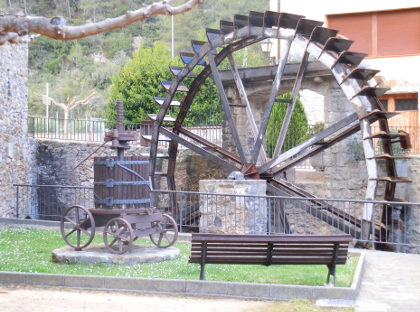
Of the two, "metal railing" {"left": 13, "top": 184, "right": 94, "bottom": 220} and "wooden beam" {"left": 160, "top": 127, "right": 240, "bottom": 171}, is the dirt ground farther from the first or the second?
"metal railing" {"left": 13, "top": 184, "right": 94, "bottom": 220}

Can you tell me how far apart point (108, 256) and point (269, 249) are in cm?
259

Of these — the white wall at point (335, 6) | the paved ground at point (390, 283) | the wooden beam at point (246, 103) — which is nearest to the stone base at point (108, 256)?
the paved ground at point (390, 283)

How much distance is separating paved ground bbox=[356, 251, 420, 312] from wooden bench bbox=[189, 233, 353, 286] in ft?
2.01

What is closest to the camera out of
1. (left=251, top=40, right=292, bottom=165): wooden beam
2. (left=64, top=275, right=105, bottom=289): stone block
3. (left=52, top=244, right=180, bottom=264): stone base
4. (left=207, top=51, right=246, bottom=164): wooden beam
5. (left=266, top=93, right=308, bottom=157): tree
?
(left=64, top=275, right=105, bottom=289): stone block

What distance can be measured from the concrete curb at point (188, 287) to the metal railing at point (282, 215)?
150 inches

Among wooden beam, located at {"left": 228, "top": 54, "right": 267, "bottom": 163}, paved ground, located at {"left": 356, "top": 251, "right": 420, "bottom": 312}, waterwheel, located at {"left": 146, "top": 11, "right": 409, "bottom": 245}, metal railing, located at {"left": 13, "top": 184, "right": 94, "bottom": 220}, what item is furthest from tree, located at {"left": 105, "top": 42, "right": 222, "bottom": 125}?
paved ground, located at {"left": 356, "top": 251, "right": 420, "bottom": 312}

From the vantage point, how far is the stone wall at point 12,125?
54.5 feet

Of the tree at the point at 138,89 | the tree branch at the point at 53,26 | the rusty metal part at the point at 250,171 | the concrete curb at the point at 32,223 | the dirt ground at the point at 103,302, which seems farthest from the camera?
the tree at the point at 138,89

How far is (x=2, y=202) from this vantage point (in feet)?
53.6

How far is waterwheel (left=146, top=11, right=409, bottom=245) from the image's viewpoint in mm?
13434

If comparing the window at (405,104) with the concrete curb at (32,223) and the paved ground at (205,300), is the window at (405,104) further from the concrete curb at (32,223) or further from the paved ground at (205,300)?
the paved ground at (205,300)

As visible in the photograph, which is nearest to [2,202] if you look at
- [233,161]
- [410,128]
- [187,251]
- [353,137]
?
[233,161]

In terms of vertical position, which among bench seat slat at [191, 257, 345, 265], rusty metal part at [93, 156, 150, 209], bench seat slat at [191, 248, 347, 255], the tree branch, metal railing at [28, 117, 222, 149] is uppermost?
metal railing at [28, 117, 222, 149]

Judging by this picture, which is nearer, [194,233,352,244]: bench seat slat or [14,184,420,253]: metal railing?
[194,233,352,244]: bench seat slat
